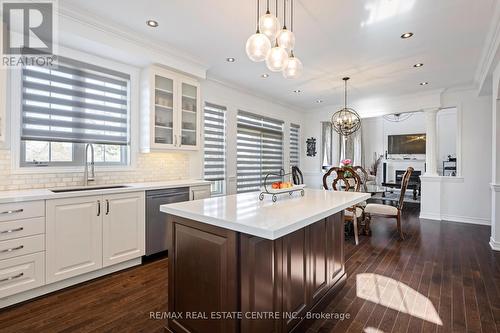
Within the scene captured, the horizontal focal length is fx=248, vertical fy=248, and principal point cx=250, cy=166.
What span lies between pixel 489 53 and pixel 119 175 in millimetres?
5271

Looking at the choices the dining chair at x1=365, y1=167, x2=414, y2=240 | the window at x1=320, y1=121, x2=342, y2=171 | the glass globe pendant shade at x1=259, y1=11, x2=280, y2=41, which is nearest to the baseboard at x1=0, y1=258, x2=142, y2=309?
the glass globe pendant shade at x1=259, y1=11, x2=280, y2=41

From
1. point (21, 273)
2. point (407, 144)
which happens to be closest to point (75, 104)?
point (21, 273)

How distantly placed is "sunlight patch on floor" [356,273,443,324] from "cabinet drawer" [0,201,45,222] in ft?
9.96

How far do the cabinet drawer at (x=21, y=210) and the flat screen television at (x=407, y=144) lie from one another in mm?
10295

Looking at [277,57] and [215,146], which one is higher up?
[277,57]

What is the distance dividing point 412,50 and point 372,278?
9.89 ft

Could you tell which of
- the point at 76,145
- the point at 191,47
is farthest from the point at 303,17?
the point at 76,145

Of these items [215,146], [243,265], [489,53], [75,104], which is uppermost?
[489,53]

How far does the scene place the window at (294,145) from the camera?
7000mm

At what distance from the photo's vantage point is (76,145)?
3025mm

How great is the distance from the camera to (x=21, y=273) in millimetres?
2178

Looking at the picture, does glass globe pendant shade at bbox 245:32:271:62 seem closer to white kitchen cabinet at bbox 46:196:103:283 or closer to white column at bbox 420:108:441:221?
white kitchen cabinet at bbox 46:196:103:283

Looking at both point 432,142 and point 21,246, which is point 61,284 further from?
point 432,142

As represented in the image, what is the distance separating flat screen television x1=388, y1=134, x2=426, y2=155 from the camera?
29.5 ft
